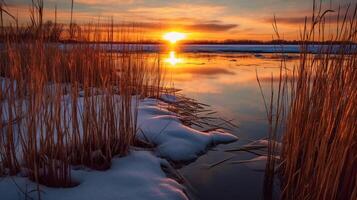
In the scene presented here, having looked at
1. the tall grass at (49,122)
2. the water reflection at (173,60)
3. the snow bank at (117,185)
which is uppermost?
the water reflection at (173,60)

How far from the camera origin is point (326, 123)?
1706 millimetres

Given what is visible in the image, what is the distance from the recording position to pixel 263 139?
356cm

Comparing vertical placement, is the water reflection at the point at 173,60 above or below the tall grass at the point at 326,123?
above

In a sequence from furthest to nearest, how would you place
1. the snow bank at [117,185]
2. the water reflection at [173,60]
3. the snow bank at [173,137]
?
the water reflection at [173,60] → the snow bank at [173,137] → the snow bank at [117,185]

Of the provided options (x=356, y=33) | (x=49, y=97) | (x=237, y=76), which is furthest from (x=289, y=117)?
(x=237, y=76)

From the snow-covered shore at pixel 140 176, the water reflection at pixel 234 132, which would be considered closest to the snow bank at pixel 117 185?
the snow-covered shore at pixel 140 176

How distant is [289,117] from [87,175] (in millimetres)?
1395

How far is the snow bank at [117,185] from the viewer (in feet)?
5.87

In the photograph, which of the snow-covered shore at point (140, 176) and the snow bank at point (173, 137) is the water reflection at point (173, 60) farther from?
the snow-covered shore at point (140, 176)

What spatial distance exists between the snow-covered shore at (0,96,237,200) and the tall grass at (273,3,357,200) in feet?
2.49

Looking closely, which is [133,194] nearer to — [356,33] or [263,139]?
[356,33]

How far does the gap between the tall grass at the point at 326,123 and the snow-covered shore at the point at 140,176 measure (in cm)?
76

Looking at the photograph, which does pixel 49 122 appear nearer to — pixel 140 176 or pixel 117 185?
pixel 117 185

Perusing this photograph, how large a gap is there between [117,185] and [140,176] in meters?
0.19
